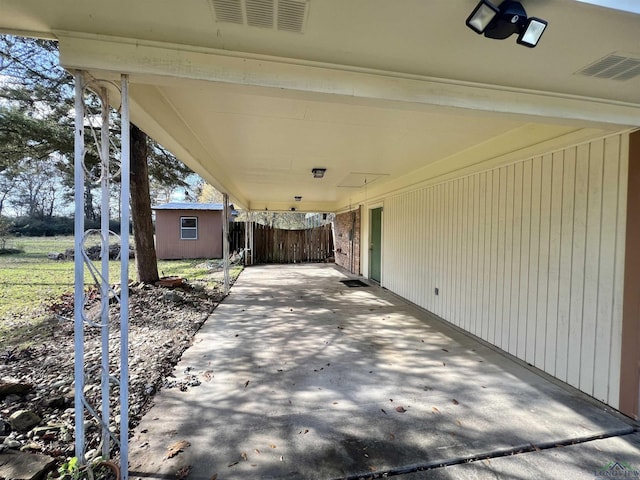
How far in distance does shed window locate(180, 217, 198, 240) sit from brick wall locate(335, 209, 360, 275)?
6.55 metres

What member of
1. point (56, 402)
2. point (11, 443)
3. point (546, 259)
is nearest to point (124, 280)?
point (11, 443)

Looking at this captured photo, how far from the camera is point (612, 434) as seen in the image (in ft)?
7.00

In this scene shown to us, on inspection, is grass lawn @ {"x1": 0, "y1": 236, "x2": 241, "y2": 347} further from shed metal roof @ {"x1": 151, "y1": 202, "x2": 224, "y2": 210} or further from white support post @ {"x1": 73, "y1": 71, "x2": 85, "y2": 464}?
shed metal roof @ {"x1": 151, "y1": 202, "x2": 224, "y2": 210}

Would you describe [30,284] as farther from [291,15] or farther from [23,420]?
[291,15]

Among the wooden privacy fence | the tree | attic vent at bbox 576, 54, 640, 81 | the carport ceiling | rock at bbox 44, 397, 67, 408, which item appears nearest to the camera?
the carport ceiling

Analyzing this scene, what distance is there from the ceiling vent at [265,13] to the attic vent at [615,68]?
174 cm

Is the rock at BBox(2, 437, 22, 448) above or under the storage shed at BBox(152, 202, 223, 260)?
under

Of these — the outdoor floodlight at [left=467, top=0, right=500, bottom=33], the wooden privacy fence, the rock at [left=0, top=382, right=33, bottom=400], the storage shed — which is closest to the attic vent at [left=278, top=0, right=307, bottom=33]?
the outdoor floodlight at [left=467, top=0, right=500, bottom=33]

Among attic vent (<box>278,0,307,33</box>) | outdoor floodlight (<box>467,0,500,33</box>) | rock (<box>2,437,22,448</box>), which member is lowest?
rock (<box>2,437,22,448</box>)

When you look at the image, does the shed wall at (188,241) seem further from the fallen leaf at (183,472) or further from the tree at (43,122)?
the fallen leaf at (183,472)

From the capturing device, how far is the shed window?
44.4 ft

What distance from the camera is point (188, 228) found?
535 inches

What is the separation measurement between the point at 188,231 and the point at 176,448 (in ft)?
42.1

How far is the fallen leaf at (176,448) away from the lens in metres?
1.90
